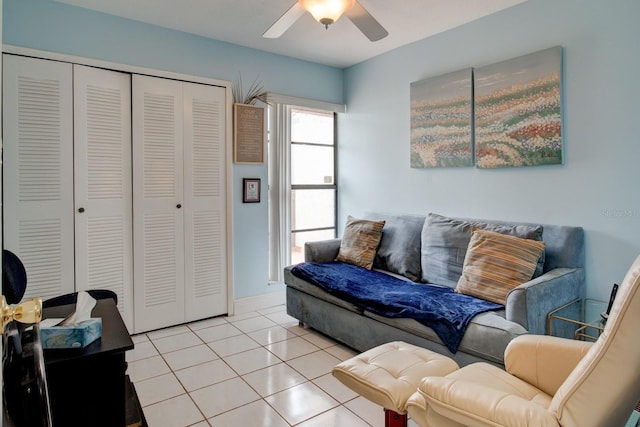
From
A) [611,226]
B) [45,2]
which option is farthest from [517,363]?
[45,2]

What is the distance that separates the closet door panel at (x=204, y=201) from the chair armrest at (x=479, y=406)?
2.64 m

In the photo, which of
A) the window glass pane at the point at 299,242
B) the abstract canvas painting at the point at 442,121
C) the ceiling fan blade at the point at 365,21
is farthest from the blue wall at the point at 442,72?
the ceiling fan blade at the point at 365,21

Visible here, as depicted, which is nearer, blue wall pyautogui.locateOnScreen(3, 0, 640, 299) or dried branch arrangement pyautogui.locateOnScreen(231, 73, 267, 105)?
blue wall pyautogui.locateOnScreen(3, 0, 640, 299)

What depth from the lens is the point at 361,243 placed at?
3.62 m

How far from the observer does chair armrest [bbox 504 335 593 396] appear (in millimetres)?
1549

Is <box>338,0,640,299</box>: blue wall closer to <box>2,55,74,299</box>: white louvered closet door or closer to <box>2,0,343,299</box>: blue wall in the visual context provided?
<box>2,0,343,299</box>: blue wall

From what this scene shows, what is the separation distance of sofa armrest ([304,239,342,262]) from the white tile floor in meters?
0.61

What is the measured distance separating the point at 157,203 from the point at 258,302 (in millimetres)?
1364

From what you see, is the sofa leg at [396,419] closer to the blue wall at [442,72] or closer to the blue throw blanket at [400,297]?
the blue throw blanket at [400,297]

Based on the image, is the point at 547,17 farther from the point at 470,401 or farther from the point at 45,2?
the point at 45,2

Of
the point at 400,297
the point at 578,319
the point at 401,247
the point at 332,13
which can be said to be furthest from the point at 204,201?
the point at 578,319

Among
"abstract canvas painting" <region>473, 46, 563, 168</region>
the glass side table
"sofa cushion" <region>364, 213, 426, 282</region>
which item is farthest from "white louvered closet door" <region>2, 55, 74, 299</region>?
the glass side table

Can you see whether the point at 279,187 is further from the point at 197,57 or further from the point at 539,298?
the point at 539,298

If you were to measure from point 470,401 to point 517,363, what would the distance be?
0.57 meters
